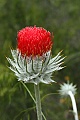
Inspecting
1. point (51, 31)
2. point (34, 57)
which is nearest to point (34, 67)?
point (34, 57)

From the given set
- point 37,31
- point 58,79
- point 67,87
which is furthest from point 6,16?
point 37,31

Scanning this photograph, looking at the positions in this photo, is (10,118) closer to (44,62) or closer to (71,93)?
(71,93)

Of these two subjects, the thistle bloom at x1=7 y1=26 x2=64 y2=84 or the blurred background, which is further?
the blurred background

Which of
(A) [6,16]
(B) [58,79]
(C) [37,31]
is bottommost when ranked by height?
(C) [37,31]

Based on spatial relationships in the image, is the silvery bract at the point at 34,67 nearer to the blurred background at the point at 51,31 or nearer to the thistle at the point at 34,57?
the thistle at the point at 34,57

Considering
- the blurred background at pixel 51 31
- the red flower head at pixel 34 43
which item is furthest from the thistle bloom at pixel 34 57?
the blurred background at pixel 51 31

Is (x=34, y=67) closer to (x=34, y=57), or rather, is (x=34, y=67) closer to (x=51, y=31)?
(x=34, y=57)

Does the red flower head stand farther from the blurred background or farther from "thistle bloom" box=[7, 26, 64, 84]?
the blurred background

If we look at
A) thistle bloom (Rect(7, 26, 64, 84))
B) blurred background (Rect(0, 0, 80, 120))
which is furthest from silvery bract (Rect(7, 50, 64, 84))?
blurred background (Rect(0, 0, 80, 120))
